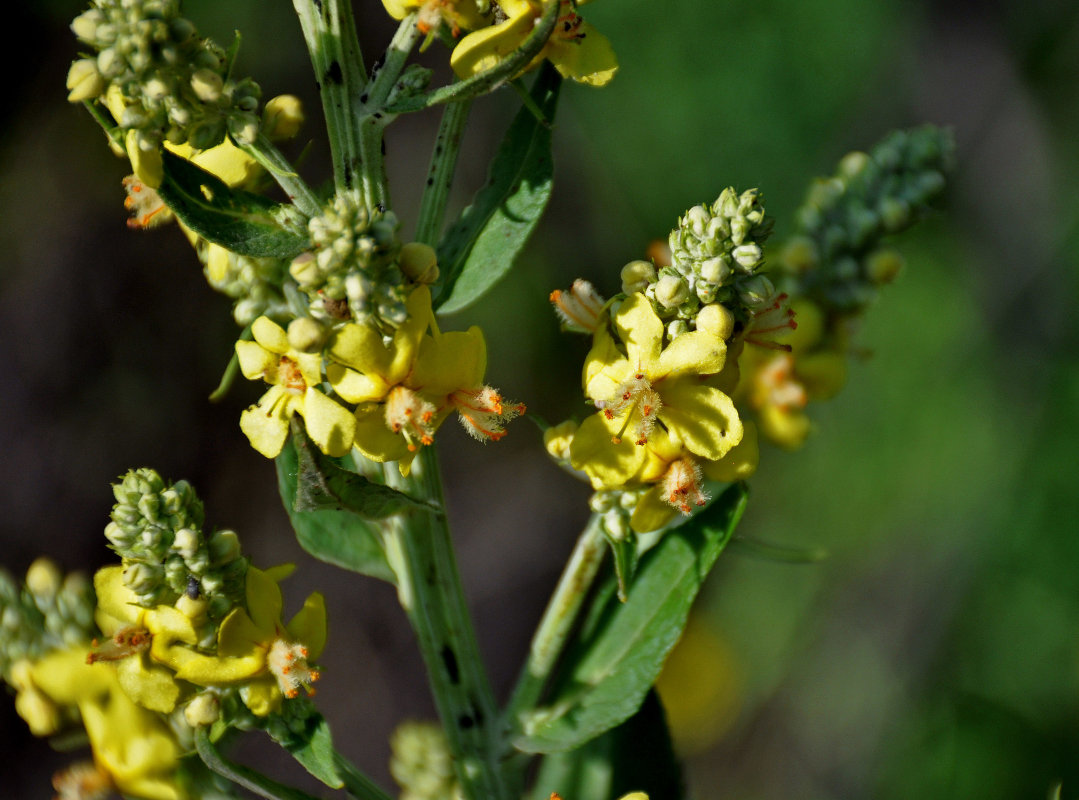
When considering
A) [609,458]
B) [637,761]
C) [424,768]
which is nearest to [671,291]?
[609,458]

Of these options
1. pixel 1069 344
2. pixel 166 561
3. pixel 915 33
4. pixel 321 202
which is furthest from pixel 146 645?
pixel 915 33

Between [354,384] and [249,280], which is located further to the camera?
[249,280]

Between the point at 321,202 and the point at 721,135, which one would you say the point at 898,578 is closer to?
the point at 721,135

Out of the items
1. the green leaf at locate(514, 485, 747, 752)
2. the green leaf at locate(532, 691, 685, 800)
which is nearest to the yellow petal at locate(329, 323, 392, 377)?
the green leaf at locate(514, 485, 747, 752)

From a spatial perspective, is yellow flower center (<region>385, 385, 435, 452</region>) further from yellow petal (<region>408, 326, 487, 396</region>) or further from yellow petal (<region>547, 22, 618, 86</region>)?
yellow petal (<region>547, 22, 618, 86</region>)

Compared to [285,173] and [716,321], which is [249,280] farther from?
[716,321]

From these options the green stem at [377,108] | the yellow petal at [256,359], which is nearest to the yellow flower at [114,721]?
the yellow petal at [256,359]

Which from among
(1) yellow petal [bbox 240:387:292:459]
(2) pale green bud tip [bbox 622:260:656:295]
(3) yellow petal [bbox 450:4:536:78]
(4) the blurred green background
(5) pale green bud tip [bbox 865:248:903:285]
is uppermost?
(3) yellow petal [bbox 450:4:536:78]
